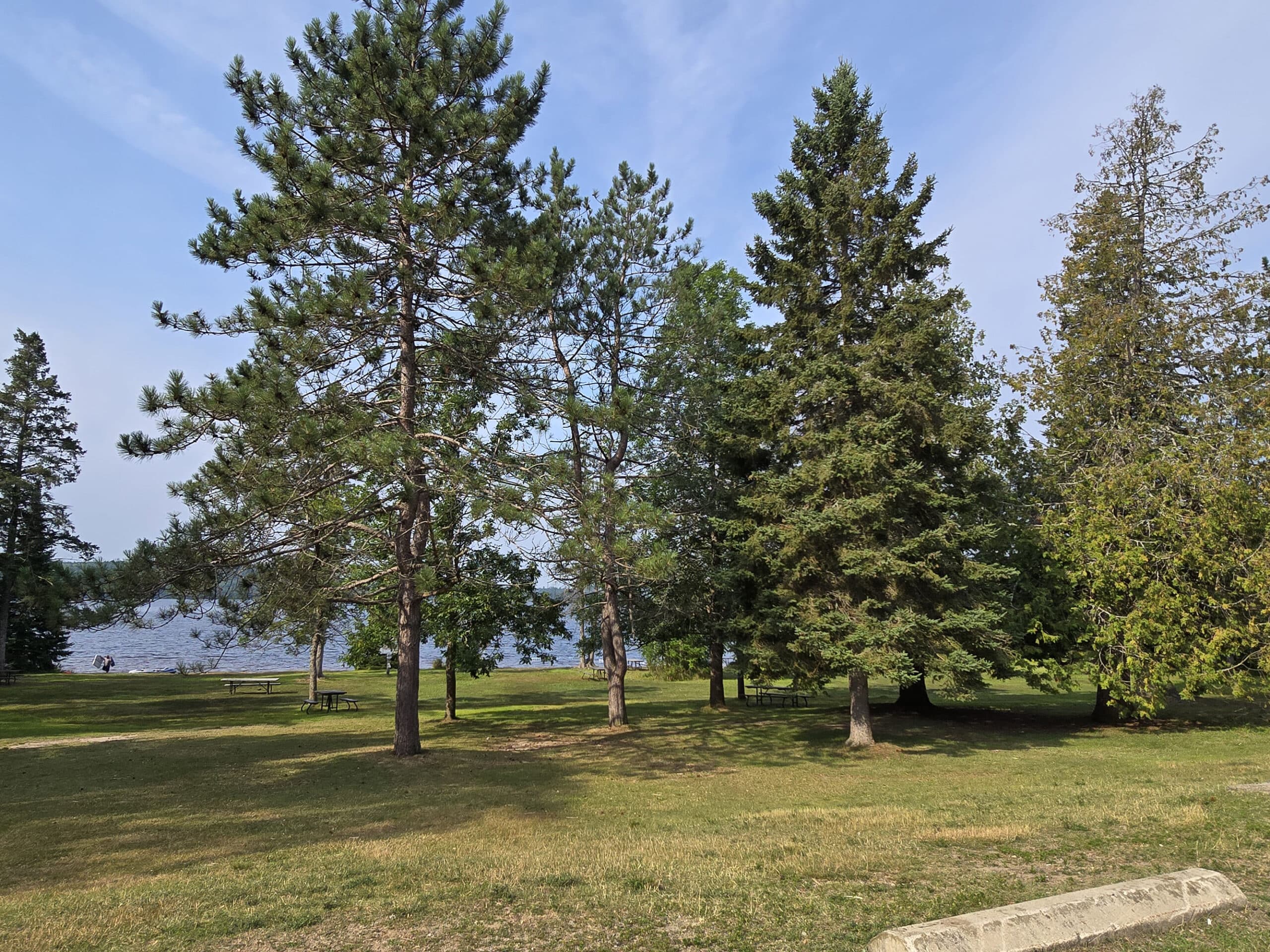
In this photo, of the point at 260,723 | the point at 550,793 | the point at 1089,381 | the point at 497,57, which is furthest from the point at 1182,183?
the point at 260,723

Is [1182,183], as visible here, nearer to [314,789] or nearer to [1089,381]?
[1089,381]

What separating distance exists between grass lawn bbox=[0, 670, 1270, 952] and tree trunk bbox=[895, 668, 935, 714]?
10.1 ft

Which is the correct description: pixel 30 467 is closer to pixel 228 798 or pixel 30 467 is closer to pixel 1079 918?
pixel 228 798

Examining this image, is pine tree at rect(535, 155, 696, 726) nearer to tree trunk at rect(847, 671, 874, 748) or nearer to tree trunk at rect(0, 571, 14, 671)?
tree trunk at rect(847, 671, 874, 748)

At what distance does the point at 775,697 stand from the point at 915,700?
17.1 feet

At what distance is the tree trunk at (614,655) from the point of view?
19672 millimetres

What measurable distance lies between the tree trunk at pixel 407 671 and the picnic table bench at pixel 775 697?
41.6 ft

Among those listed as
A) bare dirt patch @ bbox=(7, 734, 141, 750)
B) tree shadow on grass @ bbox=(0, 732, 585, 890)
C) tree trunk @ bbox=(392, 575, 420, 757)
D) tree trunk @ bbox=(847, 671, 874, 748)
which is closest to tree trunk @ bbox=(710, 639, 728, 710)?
tree trunk @ bbox=(847, 671, 874, 748)

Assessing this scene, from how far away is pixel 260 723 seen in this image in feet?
70.9

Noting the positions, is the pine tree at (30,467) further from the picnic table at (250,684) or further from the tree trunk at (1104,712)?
the tree trunk at (1104,712)

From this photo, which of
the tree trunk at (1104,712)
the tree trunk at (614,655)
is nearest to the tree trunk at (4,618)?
the tree trunk at (614,655)

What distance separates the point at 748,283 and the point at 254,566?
12.5 meters

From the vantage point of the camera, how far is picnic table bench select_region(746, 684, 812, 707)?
25.3 meters

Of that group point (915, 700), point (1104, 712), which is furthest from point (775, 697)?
point (1104, 712)
